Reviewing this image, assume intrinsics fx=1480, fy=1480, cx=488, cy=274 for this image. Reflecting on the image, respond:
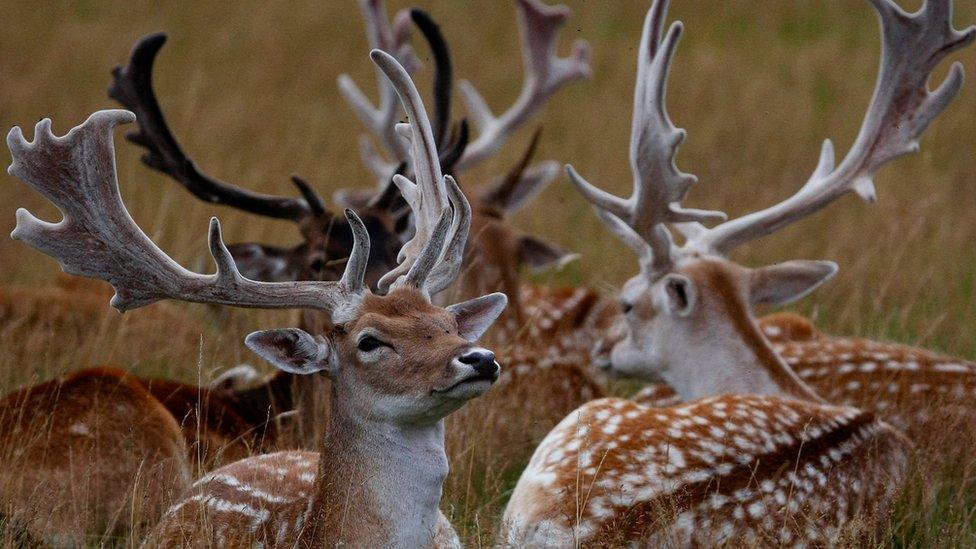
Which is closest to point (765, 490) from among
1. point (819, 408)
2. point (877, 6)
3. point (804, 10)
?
point (819, 408)

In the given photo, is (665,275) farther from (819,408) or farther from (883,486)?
(883,486)

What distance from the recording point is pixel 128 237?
13.1ft

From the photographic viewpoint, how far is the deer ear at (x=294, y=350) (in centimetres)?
383

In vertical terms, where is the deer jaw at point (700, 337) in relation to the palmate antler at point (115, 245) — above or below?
below

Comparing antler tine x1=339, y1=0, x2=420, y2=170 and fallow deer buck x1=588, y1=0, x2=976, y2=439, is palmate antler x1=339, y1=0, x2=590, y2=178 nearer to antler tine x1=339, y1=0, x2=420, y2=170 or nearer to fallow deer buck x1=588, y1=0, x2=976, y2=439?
antler tine x1=339, y1=0, x2=420, y2=170

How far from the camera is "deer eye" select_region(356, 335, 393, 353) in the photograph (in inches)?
150

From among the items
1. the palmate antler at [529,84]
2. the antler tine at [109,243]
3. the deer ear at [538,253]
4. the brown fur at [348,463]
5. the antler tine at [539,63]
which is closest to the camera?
the brown fur at [348,463]

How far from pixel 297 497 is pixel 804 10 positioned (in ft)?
40.2

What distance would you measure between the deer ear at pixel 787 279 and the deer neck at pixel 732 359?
0.22 m

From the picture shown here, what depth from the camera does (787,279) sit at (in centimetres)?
588

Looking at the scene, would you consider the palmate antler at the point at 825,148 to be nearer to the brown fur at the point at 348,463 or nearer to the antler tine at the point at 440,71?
the antler tine at the point at 440,71

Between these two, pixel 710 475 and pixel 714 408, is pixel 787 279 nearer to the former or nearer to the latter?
pixel 714 408

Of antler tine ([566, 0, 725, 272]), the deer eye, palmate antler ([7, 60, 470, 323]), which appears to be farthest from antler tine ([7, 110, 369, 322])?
antler tine ([566, 0, 725, 272])

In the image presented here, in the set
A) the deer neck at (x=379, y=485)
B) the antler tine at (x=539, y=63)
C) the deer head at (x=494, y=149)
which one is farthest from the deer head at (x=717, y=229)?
the antler tine at (x=539, y=63)
